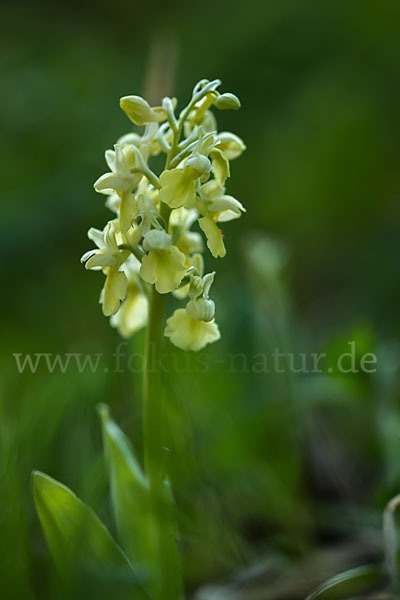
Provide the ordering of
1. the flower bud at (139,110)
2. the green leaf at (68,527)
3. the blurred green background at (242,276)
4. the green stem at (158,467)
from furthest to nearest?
1. the blurred green background at (242,276)
2. the flower bud at (139,110)
3. the green stem at (158,467)
4. the green leaf at (68,527)

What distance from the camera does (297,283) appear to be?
15.3 feet

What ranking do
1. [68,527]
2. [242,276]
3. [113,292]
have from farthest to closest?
[242,276], [113,292], [68,527]

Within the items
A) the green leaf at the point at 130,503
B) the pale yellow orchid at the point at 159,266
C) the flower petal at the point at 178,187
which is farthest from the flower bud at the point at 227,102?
the green leaf at the point at 130,503

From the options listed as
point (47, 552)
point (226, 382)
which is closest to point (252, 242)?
point (226, 382)

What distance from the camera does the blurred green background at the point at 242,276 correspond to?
5.42ft

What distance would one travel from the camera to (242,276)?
12.2 ft

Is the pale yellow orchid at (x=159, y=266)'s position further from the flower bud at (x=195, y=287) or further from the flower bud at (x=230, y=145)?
the flower bud at (x=230, y=145)

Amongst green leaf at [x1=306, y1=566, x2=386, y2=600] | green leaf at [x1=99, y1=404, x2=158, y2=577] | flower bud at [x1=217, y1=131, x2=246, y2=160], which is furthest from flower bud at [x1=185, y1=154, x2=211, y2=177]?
green leaf at [x1=306, y1=566, x2=386, y2=600]

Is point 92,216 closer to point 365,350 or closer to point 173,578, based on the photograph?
point 365,350

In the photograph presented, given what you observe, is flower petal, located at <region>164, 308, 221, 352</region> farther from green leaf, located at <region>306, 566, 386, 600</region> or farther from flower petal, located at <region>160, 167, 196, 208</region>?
green leaf, located at <region>306, 566, 386, 600</region>

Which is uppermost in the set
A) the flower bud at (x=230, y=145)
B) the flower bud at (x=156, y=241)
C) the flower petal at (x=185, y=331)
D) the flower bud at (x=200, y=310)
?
the flower bud at (x=230, y=145)

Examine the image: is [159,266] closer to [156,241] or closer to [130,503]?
[156,241]

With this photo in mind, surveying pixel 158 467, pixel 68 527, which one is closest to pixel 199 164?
pixel 158 467

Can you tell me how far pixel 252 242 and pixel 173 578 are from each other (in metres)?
1.58
